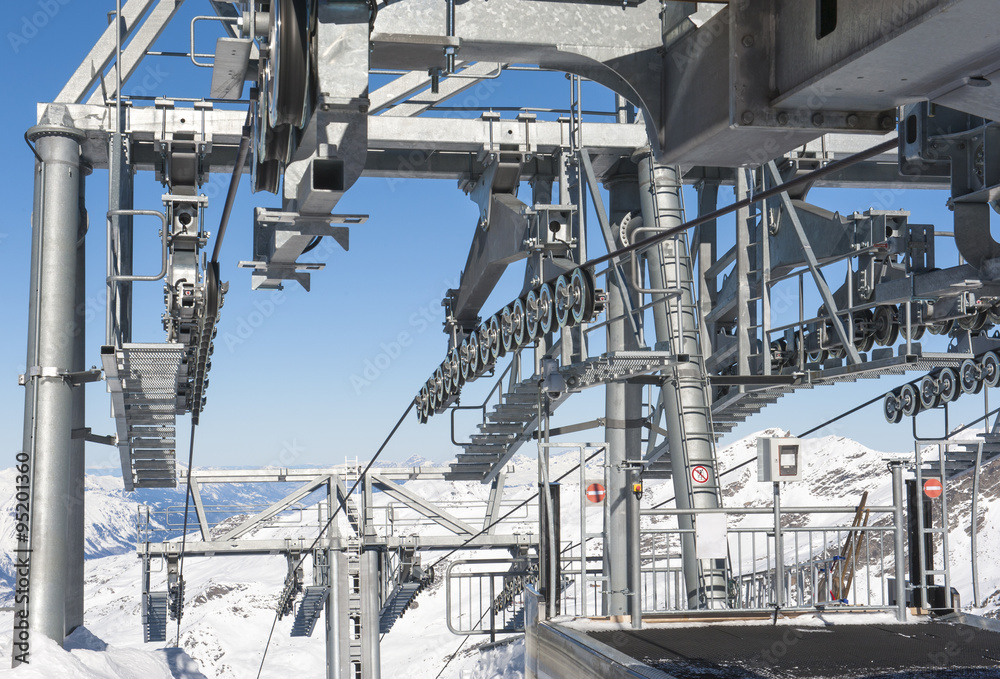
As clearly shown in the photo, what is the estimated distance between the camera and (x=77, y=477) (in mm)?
13336

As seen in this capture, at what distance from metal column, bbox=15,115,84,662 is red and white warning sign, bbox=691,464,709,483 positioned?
298 inches

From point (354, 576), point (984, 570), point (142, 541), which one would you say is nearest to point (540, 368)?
point (354, 576)

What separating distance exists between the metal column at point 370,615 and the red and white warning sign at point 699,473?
7.91m

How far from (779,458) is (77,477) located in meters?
8.74

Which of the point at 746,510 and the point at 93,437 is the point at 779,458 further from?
the point at 93,437

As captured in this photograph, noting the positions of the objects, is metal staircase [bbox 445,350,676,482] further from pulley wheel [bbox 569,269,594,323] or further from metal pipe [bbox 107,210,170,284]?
metal pipe [bbox 107,210,170,284]

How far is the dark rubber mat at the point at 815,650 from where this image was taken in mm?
6117

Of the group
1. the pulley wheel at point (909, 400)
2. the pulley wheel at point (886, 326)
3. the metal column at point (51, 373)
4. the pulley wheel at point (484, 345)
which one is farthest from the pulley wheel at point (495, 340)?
the pulley wheel at point (909, 400)

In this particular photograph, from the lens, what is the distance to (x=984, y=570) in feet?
78.7

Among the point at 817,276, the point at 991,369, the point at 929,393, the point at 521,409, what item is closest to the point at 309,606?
the point at 521,409

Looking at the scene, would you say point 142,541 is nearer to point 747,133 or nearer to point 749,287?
point 749,287

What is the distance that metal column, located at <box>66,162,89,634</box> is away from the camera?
43.4 feet

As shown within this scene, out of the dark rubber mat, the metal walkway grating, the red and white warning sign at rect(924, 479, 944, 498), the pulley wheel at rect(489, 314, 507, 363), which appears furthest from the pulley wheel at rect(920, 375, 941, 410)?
the metal walkway grating

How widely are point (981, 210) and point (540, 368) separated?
10.3 m
